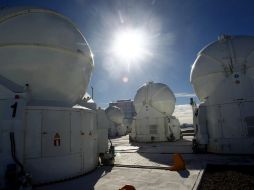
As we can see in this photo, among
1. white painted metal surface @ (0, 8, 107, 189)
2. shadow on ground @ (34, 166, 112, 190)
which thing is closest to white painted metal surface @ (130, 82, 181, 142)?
white painted metal surface @ (0, 8, 107, 189)

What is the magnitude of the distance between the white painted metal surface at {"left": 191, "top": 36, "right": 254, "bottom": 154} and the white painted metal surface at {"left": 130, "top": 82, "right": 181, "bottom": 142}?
8.92 metres

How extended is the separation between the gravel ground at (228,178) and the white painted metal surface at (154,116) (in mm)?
14936

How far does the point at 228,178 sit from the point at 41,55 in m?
7.67

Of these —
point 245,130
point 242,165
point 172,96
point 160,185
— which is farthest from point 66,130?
point 172,96

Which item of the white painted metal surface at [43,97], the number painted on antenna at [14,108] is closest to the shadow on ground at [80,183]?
the white painted metal surface at [43,97]

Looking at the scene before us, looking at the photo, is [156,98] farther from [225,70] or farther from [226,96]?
[226,96]

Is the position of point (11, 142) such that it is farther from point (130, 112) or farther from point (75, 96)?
point (130, 112)

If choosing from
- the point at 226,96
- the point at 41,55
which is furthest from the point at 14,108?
the point at 226,96

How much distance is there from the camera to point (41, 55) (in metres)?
8.41

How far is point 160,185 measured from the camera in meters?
7.00

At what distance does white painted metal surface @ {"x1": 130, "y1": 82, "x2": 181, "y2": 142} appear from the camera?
24.2 meters

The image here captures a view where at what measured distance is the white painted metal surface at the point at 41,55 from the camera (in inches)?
322

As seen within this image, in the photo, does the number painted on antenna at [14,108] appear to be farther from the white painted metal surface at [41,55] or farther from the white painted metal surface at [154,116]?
the white painted metal surface at [154,116]

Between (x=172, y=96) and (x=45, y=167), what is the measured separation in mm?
20442
